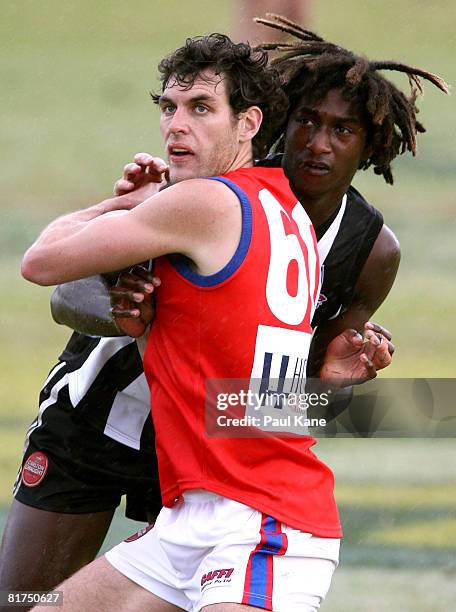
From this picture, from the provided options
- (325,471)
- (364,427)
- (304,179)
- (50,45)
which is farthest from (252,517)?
(50,45)

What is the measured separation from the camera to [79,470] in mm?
4574

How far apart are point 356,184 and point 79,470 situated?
10053 millimetres

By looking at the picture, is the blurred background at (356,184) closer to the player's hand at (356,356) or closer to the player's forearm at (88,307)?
the player's hand at (356,356)

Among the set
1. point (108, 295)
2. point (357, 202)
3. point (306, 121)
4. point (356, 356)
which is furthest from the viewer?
point (357, 202)

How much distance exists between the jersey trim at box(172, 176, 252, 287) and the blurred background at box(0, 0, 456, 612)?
8.90 feet

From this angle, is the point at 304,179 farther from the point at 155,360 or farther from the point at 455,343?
the point at 455,343

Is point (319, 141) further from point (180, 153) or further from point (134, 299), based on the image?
point (134, 299)

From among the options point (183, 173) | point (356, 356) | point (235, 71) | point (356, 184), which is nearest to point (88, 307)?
point (183, 173)

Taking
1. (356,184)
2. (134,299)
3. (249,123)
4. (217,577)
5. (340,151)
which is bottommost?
(356,184)

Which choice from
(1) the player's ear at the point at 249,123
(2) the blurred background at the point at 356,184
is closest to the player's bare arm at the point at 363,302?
(1) the player's ear at the point at 249,123

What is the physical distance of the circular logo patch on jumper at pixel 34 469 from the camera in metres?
4.59

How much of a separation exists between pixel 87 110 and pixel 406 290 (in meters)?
6.61

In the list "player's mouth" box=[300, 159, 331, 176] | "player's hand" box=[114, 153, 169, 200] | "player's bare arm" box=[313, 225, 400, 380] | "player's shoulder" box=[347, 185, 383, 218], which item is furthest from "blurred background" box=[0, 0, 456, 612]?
"player's hand" box=[114, 153, 169, 200]

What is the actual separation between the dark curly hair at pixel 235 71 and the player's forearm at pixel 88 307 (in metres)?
0.69
